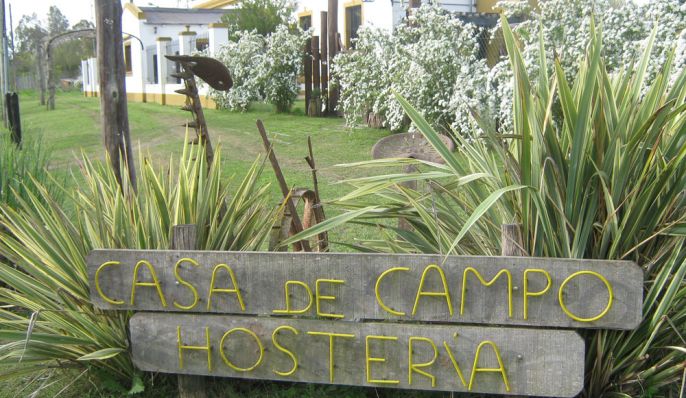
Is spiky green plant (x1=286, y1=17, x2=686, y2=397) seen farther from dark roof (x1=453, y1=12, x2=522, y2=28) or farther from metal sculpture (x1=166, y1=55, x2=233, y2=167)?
dark roof (x1=453, y1=12, x2=522, y2=28)

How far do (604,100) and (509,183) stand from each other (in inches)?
20.5

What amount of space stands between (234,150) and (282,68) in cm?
669

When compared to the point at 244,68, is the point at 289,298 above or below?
below

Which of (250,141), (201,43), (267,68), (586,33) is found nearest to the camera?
(586,33)

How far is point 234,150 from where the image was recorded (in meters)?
12.7

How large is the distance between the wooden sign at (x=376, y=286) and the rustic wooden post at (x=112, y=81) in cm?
180

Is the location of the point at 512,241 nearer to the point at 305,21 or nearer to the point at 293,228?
the point at 293,228

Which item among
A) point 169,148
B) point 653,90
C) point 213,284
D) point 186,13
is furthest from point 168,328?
point 186,13

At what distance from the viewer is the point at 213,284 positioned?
319cm

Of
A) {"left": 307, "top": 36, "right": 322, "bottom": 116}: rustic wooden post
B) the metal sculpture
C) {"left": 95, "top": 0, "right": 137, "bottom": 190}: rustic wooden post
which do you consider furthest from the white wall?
the metal sculpture

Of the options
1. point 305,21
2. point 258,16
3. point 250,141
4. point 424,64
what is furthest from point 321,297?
point 258,16

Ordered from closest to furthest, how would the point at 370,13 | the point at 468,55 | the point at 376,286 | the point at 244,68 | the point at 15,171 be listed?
the point at 376,286
the point at 15,171
the point at 468,55
the point at 370,13
the point at 244,68

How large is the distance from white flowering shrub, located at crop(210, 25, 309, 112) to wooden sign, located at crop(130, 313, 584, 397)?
15673 millimetres

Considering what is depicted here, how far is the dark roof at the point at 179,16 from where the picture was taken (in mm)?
30250
